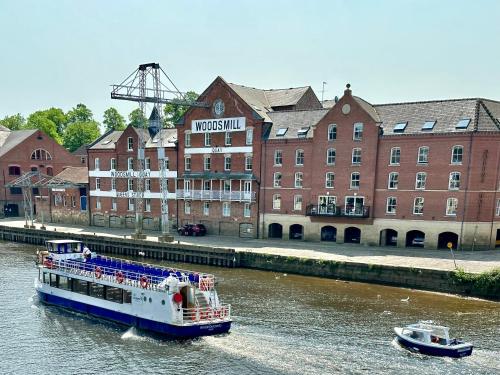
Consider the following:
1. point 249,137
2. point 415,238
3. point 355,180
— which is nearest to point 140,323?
point 355,180

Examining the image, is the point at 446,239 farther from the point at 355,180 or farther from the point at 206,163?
the point at 206,163

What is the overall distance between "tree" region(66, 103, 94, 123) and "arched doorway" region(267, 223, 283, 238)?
11353cm

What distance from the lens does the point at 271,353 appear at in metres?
24.6

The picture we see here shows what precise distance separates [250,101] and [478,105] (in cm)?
2817

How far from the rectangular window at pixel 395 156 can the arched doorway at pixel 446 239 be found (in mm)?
9455

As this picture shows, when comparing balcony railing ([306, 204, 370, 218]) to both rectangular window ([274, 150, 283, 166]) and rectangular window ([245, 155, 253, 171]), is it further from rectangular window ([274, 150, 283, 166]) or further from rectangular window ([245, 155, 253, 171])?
rectangular window ([245, 155, 253, 171])

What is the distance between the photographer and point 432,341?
25375mm

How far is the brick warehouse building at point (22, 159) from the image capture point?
8525 cm

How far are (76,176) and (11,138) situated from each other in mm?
29244

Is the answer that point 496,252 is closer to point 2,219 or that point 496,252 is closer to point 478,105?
point 478,105

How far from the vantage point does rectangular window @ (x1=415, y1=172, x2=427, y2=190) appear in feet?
155

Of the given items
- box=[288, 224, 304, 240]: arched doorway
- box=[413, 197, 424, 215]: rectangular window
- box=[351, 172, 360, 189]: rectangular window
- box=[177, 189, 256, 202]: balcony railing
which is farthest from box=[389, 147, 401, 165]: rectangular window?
box=[177, 189, 256, 202]: balcony railing

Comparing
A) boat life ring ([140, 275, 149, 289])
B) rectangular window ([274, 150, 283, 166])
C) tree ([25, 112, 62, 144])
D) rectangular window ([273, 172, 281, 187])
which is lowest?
boat life ring ([140, 275, 149, 289])

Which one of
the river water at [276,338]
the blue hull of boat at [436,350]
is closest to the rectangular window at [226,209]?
the river water at [276,338]
